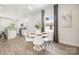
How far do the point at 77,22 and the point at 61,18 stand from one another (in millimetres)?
291

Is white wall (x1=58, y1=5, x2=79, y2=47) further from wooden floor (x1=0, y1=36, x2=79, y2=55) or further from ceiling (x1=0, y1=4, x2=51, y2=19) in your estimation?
ceiling (x1=0, y1=4, x2=51, y2=19)

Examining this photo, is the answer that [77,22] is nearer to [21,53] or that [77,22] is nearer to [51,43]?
[51,43]

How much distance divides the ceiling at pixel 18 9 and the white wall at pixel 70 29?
355 millimetres

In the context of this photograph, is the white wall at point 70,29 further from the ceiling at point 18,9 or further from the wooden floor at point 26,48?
the ceiling at point 18,9

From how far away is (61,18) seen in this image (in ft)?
6.23

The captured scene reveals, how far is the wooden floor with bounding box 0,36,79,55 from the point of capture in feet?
6.01

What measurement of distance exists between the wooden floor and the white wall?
0.11m

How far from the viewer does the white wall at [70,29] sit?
73.1 inches

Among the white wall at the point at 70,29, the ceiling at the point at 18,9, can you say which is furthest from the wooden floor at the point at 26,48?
the ceiling at the point at 18,9

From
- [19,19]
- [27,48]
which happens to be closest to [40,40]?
[27,48]

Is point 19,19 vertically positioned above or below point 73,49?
above

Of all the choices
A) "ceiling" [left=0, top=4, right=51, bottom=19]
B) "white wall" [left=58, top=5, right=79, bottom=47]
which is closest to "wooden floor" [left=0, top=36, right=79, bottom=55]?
"white wall" [left=58, top=5, right=79, bottom=47]

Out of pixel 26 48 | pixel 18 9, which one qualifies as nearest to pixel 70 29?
pixel 26 48
